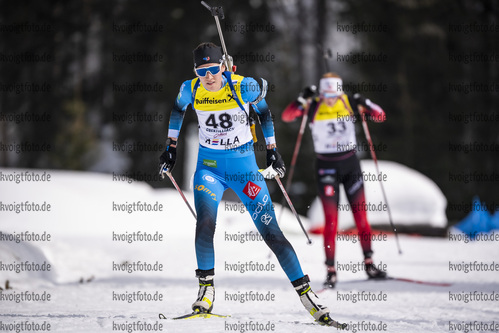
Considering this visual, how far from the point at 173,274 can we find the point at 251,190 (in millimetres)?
3997

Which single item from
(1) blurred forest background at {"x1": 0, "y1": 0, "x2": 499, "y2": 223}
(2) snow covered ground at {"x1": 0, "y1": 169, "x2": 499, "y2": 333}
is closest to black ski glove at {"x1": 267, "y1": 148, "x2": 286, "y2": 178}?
(2) snow covered ground at {"x1": 0, "y1": 169, "x2": 499, "y2": 333}

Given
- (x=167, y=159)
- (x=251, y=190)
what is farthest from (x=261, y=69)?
(x=251, y=190)

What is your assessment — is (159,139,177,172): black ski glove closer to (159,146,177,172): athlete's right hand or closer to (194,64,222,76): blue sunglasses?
(159,146,177,172): athlete's right hand

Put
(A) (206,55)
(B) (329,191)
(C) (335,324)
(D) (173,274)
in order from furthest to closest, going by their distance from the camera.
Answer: (D) (173,274), (B) (329,191), (A) (206,55), (C) (335,324)

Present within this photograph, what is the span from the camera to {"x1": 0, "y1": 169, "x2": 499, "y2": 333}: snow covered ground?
5051mm

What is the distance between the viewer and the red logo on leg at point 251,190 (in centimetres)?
512

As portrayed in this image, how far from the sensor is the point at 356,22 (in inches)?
927

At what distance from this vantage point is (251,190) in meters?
5.14

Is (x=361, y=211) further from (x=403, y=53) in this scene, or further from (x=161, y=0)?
(x=403, y=53)

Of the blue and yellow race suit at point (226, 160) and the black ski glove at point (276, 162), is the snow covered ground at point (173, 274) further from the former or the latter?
the black ski glove at point (276, 162)

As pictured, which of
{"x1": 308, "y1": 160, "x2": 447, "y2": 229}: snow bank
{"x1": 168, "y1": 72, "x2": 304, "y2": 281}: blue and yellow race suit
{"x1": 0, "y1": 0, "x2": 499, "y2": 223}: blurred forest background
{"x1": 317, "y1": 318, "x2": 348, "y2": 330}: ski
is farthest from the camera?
{"x1": 0, "y1": 0, "x2": 499, "y2": 223}: blurred forest background

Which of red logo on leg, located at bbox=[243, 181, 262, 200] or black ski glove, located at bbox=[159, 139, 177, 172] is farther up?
black ski glove, located at bbox=[159, 139, 177, 172]

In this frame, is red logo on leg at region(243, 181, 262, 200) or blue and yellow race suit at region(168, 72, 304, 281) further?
red logo on leg at region(243, 181, 262, 200)

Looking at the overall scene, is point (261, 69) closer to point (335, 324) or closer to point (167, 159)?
point (167, 159)
